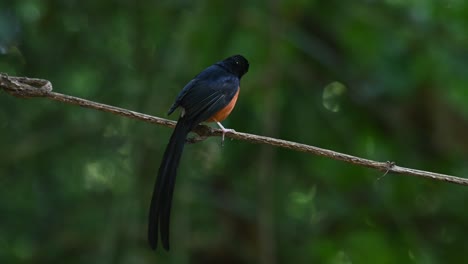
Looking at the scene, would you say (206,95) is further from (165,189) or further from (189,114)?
(165,189)

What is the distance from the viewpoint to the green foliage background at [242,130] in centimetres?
567

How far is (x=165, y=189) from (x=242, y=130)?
→ 275cm

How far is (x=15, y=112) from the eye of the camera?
600 centimetres

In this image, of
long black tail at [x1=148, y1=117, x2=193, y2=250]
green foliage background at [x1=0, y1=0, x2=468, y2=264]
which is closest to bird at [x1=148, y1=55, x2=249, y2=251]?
long black tail at [x1=148, y1=117, x2=193, y2=250]

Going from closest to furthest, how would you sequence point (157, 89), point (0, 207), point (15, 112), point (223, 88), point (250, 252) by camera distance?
point (223, 88) → point (157, 89) → point (15, 112) → point (0, 207) → point (250, 252)

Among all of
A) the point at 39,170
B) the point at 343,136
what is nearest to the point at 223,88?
the point at 343,136

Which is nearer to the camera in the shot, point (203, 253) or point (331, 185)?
point (331, 185)

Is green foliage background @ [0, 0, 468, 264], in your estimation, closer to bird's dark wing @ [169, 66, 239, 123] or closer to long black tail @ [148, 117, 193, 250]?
bird's dark wing @ [169, 66, 239, 123]

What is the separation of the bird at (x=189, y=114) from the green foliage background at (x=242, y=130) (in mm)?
979

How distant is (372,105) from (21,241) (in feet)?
10.3

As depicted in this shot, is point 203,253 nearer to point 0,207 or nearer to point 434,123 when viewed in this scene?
point 0,207

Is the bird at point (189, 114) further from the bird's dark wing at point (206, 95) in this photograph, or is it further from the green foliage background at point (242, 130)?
the green foliage background at point (242, 130)

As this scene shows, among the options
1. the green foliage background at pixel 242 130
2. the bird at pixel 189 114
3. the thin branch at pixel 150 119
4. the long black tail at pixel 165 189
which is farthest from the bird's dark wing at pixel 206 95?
the green foliage background at pixel 242 130

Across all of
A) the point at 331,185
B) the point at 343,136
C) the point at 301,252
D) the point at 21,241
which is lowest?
the point at 21,241
